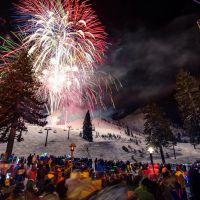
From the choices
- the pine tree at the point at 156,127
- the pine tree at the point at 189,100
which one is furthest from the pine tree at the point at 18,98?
the pine tree at the point at 156,127

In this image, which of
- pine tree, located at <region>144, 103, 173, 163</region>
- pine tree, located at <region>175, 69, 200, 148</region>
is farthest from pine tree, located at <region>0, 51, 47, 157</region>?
pine tree, located at <region>144, 103, 173, 163</region>

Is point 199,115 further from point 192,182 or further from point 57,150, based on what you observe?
point 57,150

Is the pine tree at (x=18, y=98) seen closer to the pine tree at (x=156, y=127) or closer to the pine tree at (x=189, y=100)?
the pine tree at (x=189, y=100)

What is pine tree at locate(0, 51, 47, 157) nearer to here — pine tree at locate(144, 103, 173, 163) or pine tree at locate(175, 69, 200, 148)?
pine tree at locate(175, 69, 200, 148)

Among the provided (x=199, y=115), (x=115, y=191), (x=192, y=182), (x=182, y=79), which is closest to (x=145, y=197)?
(x=115, y=191)

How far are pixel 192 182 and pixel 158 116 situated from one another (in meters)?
38.6

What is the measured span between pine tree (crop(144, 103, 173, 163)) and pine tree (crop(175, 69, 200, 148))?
9165 millimetres

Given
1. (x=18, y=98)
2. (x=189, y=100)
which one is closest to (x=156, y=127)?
(x=189, y=100)

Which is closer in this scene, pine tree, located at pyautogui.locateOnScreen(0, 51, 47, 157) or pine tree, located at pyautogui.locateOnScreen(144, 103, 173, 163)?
pine tree, located at pyautogui.locateOnScreen(0, 51, 47, 157)

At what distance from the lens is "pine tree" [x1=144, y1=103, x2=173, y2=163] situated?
1770 inches

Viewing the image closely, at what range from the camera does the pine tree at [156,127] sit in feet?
147

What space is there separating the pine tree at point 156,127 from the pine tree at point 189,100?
9.17 meters

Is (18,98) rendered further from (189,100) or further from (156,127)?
(156,127)

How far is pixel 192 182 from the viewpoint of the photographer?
8531 mm
